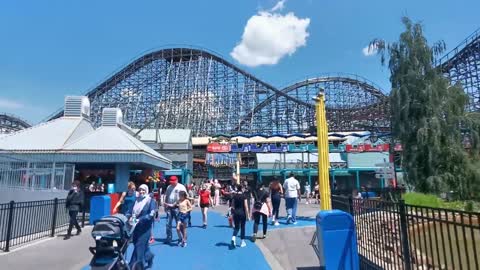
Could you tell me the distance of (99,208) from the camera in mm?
12141

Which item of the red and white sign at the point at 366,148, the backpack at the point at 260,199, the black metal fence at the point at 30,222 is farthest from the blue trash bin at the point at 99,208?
the red and white sign at the point at 366,148

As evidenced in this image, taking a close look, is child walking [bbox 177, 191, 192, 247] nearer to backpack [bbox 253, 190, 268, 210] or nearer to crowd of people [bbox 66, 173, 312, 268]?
crowd of people [bbox 66, 173, 312, 268]

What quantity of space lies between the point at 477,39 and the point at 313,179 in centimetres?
1666

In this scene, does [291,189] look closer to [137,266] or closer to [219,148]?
[137,266]

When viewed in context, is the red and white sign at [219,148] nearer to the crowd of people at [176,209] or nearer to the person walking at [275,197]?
the crowd of people at [176,209]

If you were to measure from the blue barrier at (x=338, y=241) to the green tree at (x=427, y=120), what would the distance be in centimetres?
1096

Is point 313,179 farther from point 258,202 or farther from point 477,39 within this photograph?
point 258,202

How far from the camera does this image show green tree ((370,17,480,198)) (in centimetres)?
1497

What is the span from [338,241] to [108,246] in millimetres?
2926

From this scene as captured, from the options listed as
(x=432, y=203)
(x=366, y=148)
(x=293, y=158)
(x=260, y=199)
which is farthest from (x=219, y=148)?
(x=260, y=199)

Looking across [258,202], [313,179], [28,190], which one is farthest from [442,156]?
[313,179]

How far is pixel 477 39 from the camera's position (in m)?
27.4

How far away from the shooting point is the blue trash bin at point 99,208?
39.7ft

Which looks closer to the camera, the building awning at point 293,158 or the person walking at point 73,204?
the person walking at point 73,204
